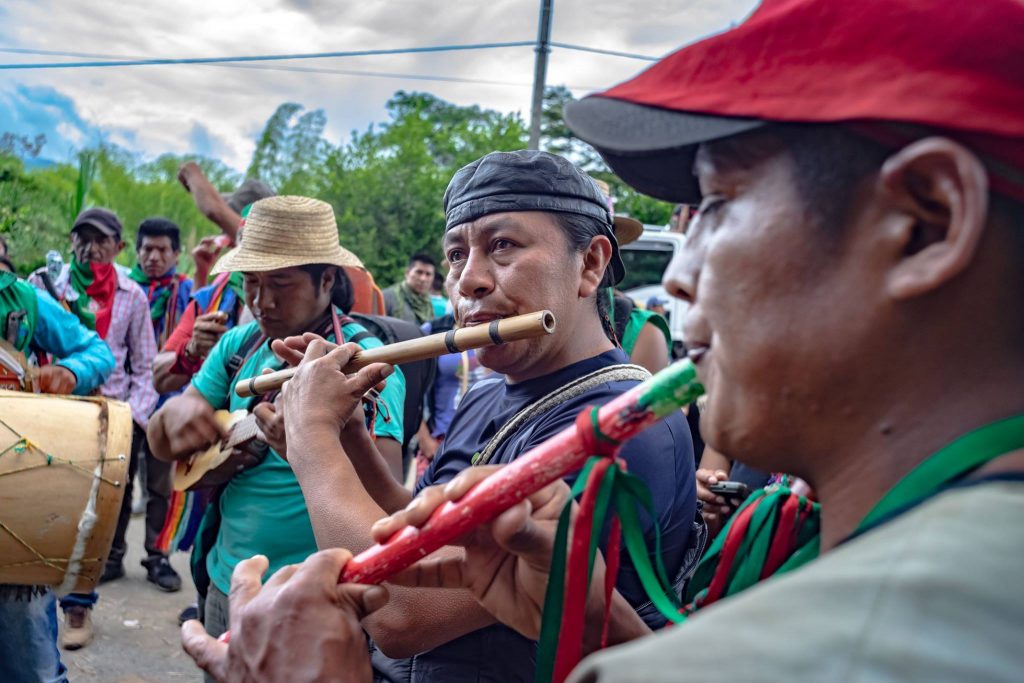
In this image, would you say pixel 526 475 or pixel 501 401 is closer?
pixel 526 475

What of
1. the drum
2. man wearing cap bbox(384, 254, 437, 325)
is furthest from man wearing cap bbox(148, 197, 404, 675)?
man wearing cap bbox(384, 254, 437, 325)

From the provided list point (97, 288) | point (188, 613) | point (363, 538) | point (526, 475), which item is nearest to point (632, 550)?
point (526, 475)

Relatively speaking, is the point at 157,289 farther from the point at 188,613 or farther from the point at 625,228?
the point at 625,228

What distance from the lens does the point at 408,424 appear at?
3920mm

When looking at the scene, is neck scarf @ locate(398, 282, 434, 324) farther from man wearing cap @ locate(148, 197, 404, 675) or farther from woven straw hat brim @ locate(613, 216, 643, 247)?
woven straw hat brim @ locate(613, 216, 643, 247)

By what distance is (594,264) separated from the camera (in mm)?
2148

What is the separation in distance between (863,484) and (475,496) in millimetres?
487

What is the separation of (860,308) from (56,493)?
8.82 feet

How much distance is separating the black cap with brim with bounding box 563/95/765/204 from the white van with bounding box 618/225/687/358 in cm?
1131

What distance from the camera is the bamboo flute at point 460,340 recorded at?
185 cm

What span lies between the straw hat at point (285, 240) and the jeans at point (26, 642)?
1.40 m

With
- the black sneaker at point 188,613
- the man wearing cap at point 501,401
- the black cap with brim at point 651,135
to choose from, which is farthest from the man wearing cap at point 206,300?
the black cap with brim at point 651,135

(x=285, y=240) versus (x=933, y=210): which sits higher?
(x=933, y=210)

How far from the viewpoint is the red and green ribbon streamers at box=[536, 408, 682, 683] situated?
42.4 inches
